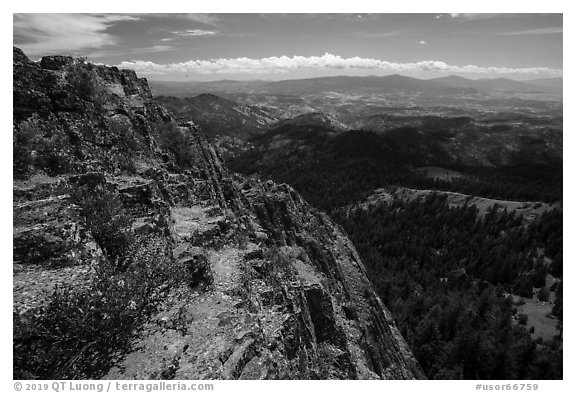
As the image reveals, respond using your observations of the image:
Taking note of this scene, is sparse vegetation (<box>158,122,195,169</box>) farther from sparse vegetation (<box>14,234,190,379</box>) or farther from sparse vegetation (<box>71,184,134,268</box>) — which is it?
sparse vegetation (<box>14,234,190,379</box>)

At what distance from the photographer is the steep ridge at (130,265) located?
1222cm

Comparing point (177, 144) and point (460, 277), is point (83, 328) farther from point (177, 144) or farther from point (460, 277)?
point (460, 277)

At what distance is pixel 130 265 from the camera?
1532 cm

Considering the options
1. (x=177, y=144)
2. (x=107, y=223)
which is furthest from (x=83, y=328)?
(x=177, y=144)

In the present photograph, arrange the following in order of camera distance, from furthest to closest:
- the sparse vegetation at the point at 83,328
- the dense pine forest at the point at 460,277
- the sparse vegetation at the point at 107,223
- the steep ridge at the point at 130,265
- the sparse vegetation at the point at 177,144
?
the dense pine forest at the point at 460,277, the sparse vegetation at the point at 177,144, the sparse vegetation at the point at 107,223, the steep ridge at the point at 130,265, the sparse vegetation at the point at 83,328

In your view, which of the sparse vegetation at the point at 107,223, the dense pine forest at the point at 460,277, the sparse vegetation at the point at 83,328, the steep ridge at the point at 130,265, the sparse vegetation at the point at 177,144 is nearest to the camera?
the sparse vegetation at the point at 83,328

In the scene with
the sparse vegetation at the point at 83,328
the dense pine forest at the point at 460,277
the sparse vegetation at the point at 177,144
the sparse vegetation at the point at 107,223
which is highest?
the sparse vegetation at the point at 177,144

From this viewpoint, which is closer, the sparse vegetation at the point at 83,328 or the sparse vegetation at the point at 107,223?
the sparse vegetation at the point at 83,328

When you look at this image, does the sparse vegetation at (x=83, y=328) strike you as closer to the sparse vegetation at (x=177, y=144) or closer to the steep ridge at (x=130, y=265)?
the steep ridge at (x=130, y=265)

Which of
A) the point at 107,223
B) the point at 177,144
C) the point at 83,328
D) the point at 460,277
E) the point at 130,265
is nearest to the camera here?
the point at 83,328

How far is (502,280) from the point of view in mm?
107688

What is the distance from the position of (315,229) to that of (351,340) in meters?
23.6

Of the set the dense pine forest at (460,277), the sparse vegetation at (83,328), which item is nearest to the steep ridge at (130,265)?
the sparse vegetation at (83,328)

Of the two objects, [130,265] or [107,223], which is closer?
[130,265]
